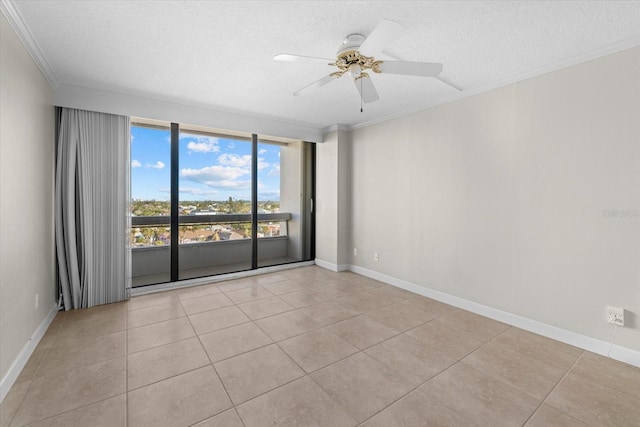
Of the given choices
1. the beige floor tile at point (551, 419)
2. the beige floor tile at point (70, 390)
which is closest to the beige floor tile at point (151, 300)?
the beige floor tile at point (70, 390)

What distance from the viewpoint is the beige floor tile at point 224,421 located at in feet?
5.27

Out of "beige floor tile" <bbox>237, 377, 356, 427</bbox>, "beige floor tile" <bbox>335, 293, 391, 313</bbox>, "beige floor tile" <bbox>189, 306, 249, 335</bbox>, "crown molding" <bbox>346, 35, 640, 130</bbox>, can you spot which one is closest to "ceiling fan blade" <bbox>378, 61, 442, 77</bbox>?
"crown molding" <bbox>346, 35, 640, 130</bbox>

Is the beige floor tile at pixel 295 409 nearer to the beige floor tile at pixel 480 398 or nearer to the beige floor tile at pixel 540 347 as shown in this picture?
the beige floor tile at pixel 480 398

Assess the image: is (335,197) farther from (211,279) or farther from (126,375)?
(126,375)

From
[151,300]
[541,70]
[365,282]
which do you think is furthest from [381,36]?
[151,300]

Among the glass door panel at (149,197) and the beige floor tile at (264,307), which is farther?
the glass door panel at (149,197)

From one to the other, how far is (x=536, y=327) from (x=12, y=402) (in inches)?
161

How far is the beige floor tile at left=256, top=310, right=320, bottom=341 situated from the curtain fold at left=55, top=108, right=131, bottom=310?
1.97 meters

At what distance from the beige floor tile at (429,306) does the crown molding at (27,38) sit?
419 cm

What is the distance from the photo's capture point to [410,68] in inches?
82.7

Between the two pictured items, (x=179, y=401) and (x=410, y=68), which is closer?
(x=179, y=401)

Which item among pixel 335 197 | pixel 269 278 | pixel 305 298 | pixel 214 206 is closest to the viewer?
pixel 305 298

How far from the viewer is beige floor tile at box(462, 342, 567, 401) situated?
1966 millimetres

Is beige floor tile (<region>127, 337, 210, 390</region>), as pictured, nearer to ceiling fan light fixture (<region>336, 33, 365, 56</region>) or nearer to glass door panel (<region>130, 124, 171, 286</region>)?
glass door panel (<region>130, 124, 171, 286</region>)
